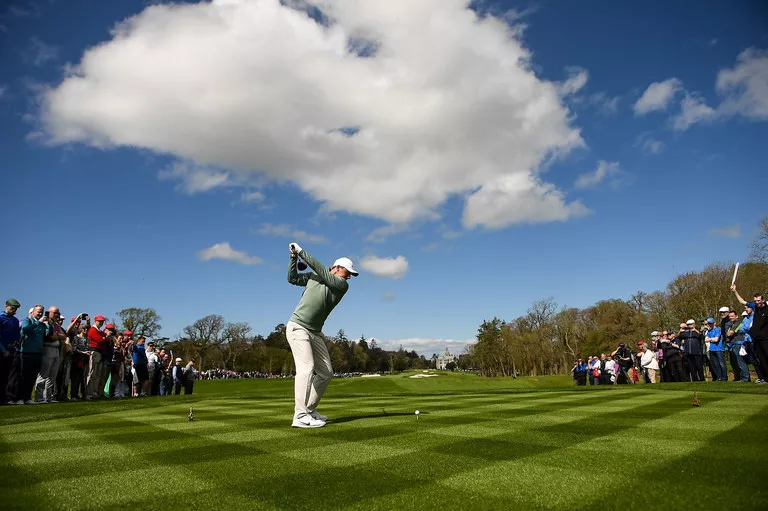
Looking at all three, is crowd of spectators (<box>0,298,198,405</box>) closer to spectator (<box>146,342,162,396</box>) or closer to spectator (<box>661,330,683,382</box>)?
spectator (<box>146,342,162,396</box>)

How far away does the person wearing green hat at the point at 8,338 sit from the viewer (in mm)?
13766

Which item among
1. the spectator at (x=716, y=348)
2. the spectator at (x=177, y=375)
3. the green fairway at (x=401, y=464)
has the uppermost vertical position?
the spectator at (x=716, y=348)

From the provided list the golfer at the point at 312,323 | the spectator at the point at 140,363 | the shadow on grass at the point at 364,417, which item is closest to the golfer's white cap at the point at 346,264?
the golfer at the point at 312,323

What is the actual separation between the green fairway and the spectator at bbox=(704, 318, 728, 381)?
44.8 feet

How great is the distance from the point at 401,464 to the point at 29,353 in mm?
14324

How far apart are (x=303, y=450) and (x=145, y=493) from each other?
6.67 feet

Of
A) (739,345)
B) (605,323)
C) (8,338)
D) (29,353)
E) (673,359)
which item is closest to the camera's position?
(8,338)

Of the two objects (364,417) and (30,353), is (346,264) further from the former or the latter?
(30,353)

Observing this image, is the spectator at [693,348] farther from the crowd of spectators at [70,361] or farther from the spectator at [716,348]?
the crowd of spectators at [70,361]

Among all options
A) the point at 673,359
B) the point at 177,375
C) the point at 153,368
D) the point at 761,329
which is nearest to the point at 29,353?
the point at 153,368

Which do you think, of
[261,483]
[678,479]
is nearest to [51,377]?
[261,483]

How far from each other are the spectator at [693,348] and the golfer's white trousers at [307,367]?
62.2 feet

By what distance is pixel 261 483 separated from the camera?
4238 mm

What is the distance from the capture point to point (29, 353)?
1420 cm
